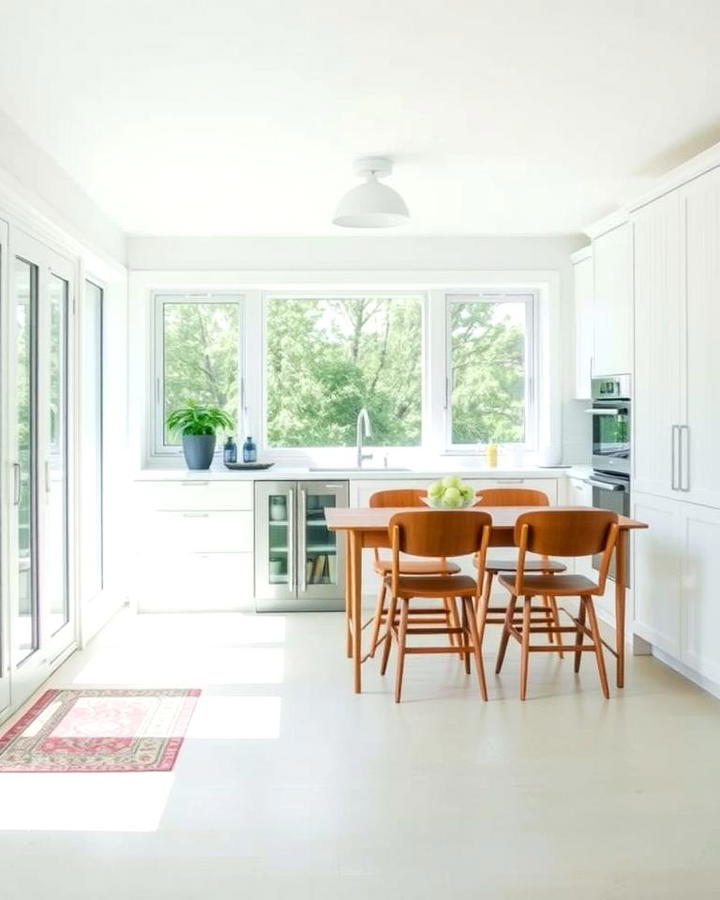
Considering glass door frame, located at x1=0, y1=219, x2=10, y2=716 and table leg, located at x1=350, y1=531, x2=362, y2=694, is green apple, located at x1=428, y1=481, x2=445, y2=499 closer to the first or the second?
table leg, located at x1=350, y1=531, x2=362, y2=694

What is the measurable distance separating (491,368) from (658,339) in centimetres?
224

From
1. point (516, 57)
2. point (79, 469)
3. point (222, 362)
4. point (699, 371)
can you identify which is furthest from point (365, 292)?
point (516, 57)

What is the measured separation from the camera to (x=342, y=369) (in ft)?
22.4

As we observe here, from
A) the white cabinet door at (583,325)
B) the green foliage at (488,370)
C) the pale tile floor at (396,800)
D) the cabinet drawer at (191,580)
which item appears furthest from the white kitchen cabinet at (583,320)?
the cabinet drawer at (191,580)

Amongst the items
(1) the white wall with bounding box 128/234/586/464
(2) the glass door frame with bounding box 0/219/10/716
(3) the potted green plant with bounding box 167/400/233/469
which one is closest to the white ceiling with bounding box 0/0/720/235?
(2) the glass door frame with bounding box 0/219/10/716

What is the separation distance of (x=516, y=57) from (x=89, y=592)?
3880 mm

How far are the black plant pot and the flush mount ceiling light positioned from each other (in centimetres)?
218

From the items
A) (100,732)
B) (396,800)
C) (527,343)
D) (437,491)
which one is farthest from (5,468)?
(527,343)

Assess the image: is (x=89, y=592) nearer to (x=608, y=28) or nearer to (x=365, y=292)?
(x=365, y=292)

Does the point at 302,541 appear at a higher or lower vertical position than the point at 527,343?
lower

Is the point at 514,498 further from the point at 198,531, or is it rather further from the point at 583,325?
the point at 198,531

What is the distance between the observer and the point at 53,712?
4066 millimetres

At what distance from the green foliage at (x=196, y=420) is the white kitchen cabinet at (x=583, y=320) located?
7.96 ft

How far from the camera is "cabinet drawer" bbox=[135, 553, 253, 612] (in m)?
6.14
